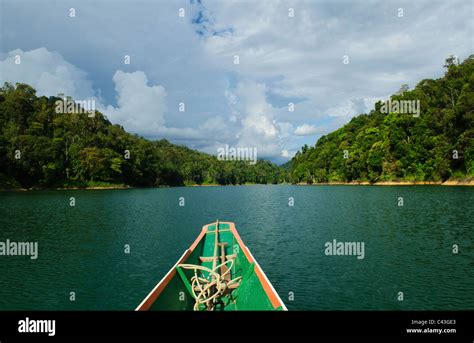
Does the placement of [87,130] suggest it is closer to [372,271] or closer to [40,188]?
[40,188]

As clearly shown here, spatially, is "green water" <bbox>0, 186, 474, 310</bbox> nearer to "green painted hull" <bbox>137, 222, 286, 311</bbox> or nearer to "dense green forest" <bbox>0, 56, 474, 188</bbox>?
"green painted hull" <bbox>137, 222, 286, 311</bbox>

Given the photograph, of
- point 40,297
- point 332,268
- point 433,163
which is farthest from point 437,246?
point 433,163

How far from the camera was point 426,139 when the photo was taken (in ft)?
300

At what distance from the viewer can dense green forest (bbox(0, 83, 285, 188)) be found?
93125mm

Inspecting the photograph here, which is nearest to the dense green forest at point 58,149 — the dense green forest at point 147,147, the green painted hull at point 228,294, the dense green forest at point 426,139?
the dense green forest at point 147,147

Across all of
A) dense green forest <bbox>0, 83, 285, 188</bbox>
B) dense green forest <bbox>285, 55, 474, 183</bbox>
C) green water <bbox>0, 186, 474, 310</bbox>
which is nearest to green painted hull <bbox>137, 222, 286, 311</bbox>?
green water <bbox>0, 186, 474, 310</bbox>

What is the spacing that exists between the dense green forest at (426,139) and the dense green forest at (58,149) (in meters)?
92.4

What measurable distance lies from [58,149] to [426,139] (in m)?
117

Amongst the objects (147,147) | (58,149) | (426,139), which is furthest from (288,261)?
(147,147)

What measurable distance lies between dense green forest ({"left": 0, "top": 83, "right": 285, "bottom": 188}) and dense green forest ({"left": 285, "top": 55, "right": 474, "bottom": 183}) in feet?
303

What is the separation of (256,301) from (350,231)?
20437mm

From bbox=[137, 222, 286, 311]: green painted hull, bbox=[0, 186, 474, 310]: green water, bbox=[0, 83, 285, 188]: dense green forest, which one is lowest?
bbox=[0, 186, 474, 310]: green water

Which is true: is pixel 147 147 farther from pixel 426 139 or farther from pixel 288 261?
pixel 288 261

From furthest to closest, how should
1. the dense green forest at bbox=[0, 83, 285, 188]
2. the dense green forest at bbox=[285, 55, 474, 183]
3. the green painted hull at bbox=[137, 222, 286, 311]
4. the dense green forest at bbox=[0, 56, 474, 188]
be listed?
1. the dense green forest at bbox=[0, 83, 285, 188]
2. the dense green forest at bbox=[0, 56, 474, 188]
3. the dense green forest at bbox=[285, 55, 474, 183]
4. the green painted hull at bbox=[137, 222, 286, 311]
